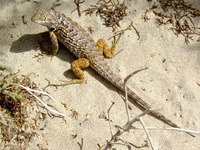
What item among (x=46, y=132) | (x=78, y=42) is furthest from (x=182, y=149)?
(x=78, y=42)

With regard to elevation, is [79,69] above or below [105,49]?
below

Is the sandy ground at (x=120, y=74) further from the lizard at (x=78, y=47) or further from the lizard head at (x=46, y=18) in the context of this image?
the lizard head at (x=46, y=18)

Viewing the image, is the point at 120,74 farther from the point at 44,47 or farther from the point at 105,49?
the point at 44,47

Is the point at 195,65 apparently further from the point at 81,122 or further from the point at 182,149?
the point at 81,122

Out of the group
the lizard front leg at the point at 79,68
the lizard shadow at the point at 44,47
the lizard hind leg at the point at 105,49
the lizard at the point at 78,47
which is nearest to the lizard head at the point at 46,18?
the lizard at the point at 78,47

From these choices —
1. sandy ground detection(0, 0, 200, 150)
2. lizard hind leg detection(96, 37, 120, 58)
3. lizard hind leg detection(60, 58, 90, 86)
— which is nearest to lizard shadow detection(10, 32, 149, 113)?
sandy ground detection(0, 0, 200, 150)

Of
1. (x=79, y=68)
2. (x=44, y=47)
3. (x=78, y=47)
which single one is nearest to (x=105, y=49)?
(x=78, y=47)

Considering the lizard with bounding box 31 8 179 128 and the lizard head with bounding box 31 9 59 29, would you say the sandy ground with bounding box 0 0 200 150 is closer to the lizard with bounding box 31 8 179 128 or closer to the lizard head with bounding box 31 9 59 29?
the lizard with bounding box 31 8 179 128
